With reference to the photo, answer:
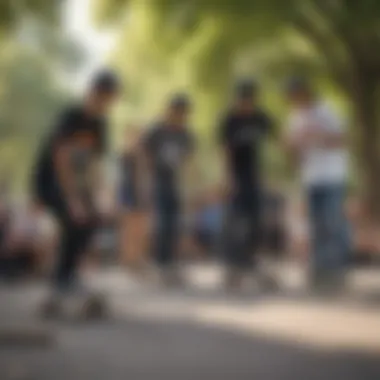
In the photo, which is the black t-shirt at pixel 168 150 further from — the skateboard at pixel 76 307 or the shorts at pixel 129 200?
the skateboard at pixel 76 307

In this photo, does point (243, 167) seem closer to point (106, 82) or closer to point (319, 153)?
point (319, 153)

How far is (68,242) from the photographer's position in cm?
155

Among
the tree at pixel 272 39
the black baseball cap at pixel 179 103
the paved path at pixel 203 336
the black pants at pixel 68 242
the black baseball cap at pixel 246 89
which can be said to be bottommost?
the paved path at pixel 203 336

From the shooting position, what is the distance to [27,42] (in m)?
1.57

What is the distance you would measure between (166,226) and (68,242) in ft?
0.64

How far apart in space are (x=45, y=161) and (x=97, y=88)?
18cm

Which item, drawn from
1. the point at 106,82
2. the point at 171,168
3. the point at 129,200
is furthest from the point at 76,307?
the point at 106,82

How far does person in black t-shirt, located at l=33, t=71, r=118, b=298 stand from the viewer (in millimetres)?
1554

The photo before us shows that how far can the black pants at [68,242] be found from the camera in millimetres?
1551

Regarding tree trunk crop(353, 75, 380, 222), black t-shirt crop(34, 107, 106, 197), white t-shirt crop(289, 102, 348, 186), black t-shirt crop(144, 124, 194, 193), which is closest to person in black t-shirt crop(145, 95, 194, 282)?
black t-shirt crop(144, 124, 194, 193)

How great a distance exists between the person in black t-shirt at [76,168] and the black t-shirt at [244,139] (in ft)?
0.79

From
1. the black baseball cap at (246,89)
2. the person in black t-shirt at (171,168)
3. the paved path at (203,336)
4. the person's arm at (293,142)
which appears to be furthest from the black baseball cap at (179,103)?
the paved path at (203,336)

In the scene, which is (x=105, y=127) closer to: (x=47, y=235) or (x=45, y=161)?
(x=45, y=161)

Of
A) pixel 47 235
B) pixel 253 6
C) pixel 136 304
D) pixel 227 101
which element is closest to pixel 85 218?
pixel 47 235
